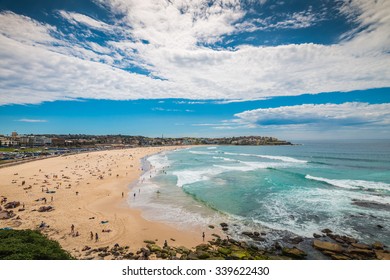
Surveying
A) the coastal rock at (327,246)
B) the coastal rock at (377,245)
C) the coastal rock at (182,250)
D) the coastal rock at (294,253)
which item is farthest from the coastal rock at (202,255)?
the coastal rock at (377,245)

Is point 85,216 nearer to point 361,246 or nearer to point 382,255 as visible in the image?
point 361,246

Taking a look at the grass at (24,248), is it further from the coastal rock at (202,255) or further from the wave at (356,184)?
the wave at (356,184)

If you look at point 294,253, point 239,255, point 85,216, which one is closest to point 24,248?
point 239,255

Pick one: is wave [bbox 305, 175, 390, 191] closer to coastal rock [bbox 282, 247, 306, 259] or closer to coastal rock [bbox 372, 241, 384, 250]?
coastal rock [bbox 372, 241, 384, 250]

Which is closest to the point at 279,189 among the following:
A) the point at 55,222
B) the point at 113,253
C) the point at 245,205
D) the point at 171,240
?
the point at 245,205

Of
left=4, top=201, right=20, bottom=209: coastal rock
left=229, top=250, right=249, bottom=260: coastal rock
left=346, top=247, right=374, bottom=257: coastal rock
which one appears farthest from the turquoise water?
left=4, top=201, right=20, bottom=209: coastal rock
